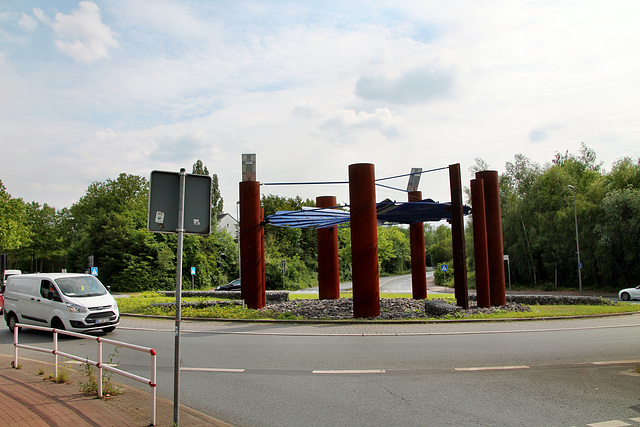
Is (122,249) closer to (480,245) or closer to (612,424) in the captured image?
(480,245)

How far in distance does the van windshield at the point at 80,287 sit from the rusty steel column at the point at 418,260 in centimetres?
1634

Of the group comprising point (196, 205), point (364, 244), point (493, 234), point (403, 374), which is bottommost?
point (403, 374)

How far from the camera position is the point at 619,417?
5703mm

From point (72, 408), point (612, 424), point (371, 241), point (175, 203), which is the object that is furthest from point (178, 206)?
point (371, 241)

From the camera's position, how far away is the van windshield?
13.3 meters

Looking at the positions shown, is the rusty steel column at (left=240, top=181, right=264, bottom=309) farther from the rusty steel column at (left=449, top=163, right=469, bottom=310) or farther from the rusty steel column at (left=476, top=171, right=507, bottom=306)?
the rusty steel column at (left=476, top=171, right=507, bottom=306)

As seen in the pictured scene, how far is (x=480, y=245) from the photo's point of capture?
64.4 feet

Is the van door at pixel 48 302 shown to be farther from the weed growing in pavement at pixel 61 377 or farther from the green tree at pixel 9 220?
the green tree at pixel 9 220

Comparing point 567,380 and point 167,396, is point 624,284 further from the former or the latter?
point 167,396

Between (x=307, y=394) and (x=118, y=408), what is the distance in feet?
8.52

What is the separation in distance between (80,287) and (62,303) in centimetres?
88

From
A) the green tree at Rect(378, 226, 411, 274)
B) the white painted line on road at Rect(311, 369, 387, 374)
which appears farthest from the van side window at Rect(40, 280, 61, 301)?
the green tree at Rect(378, 226, 411, 274)

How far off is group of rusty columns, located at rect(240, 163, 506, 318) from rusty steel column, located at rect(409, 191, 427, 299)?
17.9 ft

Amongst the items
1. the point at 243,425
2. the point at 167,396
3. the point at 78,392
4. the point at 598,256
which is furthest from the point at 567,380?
the point at 598,256
